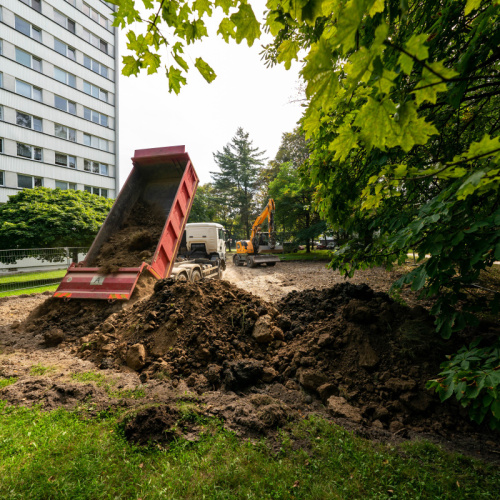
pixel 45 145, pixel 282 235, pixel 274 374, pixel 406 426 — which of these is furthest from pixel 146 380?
pixel 45 145

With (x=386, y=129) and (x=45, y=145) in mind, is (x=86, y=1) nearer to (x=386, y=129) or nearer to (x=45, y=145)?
(x=45, y=145)

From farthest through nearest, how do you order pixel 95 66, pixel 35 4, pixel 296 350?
pixel 95 66 → pixel 35 4 → pixel 296 350

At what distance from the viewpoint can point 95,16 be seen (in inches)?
1095

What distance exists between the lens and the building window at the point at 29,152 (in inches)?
857

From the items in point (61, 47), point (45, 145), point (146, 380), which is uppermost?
point (61, 47)

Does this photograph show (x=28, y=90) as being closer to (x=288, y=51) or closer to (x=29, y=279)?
(x=29, y=279)

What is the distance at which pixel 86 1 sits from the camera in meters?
26.7

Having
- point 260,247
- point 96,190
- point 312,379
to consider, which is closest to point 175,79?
point 312,379

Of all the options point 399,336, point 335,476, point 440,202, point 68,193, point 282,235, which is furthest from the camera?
point 282,235

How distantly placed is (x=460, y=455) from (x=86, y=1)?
3947 centimetres

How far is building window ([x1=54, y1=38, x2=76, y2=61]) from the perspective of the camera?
24.4 m

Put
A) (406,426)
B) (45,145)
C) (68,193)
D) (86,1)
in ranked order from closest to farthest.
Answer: (406,426), (68,193), (45,145), (86,1)

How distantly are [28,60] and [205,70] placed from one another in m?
30.0

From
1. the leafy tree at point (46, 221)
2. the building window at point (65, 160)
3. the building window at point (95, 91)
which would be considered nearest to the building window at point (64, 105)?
the building window at point (95, 91)
